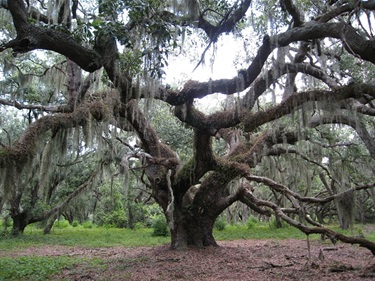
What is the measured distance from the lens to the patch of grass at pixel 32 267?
18.5 feet

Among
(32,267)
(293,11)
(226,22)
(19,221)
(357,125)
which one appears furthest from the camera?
(19,221)

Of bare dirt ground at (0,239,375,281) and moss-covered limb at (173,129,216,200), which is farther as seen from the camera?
moss-covered limb at (173,129,216,200)

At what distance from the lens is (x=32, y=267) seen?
249 inches

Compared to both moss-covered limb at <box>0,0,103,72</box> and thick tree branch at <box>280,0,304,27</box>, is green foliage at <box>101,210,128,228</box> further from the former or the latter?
thick tree branch at <box>280,0,304,27</box>

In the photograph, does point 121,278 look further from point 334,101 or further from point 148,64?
point 334,101

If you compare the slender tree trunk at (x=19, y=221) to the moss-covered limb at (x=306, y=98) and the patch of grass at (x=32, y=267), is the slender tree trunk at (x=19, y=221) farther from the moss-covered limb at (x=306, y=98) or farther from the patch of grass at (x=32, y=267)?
the moss-covered limb at (x=306, y=98)

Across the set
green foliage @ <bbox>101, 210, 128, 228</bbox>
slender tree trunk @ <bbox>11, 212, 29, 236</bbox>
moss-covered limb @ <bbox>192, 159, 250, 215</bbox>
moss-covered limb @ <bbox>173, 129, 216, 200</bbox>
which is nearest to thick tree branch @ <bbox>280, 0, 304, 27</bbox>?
moss-covered limb @ <bbox>173, 129, 216, 200</bbox>

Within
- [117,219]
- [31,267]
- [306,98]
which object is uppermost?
[306,98]

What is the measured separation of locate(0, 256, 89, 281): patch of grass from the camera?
5629 mm

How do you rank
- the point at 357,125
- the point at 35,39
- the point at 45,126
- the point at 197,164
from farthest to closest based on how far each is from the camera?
1. the point at 197,164
2. the point at 45,126
3. the point at 357,125
4. the point at 35,39

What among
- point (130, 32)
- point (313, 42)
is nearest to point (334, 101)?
point (313, 42)

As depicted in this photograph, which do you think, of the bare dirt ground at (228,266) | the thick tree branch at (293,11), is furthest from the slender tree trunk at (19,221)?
the thick tree branch at (293,11)

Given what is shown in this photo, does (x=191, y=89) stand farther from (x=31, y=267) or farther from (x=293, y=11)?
(x=31, y=267)

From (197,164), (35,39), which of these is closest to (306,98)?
(197,164)
